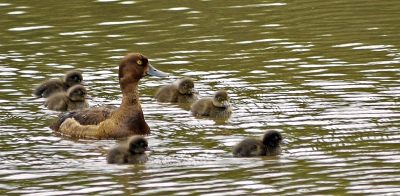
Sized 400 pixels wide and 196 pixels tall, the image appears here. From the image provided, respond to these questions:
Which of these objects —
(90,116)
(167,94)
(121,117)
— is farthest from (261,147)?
(167,94)

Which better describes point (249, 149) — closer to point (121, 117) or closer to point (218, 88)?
point (121, 117)

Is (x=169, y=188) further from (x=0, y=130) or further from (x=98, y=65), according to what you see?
(x=98, y=65)

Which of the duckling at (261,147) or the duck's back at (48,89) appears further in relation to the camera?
the duck's back at (48,89)

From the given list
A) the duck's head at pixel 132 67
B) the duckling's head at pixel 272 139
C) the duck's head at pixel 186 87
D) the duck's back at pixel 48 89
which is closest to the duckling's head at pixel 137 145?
the duckling's head at pixel 272 139

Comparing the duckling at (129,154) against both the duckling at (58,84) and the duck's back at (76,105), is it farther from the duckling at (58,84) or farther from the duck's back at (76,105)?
the duckling at (58,84)

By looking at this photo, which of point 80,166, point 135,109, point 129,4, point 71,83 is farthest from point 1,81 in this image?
point 129,4

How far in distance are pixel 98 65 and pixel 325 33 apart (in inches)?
147

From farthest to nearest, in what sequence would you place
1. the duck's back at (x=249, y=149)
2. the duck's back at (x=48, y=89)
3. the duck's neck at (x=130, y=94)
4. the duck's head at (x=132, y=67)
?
the duck's back at (x=48, y=89) → the duck's head at (x=132, y=67) → the duck's neck at (x=130, y=94) → the duck's back at (x=249, y=149)

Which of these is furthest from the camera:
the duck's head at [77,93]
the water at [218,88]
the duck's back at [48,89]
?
the duck's back at [48,89]

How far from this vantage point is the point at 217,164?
30.5 feet

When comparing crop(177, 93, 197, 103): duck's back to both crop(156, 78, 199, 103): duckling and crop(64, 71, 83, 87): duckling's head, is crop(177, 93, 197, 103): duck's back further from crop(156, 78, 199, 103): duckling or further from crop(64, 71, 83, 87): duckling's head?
crop(64, 71, 83, 87): duckling's head

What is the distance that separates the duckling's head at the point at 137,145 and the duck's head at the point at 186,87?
2.94 m

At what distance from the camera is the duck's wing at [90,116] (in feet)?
36.9

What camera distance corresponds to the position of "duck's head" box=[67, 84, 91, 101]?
1258 cm
